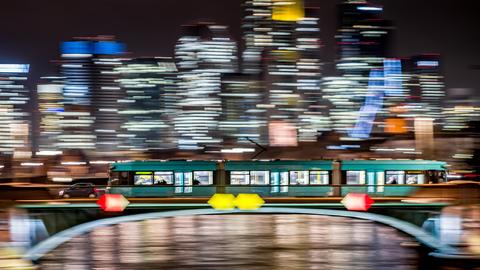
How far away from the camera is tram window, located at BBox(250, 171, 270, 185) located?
35062 millimetres

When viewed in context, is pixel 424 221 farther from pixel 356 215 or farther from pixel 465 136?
pixel 465 136

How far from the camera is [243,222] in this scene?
71.4ft

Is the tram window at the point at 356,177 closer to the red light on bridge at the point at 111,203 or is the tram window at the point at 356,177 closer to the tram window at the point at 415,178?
the tram window at the point at 415,178

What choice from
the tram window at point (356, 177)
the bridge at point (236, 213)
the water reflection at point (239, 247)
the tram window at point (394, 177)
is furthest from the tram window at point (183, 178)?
the water reflection at point (239, 247)

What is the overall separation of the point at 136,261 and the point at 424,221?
8113 mm

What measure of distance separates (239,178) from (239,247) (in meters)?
19.4

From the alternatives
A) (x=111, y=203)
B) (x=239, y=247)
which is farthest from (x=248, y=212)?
(x=239, y=247)

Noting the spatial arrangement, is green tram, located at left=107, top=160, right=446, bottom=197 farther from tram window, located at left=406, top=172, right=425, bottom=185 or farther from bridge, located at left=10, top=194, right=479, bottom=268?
bridge, located at left=10, top=194, right=479, bottom=268

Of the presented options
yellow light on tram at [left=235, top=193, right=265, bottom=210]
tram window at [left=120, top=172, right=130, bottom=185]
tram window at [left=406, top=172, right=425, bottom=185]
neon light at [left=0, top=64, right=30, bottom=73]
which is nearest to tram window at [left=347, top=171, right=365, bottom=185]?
tram window at [left=406, top=172, right=425, bottom=185]

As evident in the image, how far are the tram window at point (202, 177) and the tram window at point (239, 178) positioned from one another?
97cm

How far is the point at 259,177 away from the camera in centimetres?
3512

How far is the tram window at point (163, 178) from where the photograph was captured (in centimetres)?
3497

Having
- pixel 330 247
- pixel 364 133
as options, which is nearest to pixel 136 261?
pixel 330 247

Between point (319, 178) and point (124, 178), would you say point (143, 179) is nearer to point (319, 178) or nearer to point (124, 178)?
point (124, 178)
